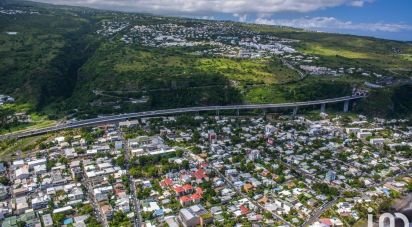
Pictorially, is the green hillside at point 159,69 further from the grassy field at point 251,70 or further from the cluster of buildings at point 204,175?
the cluster of buildings at point 204,175

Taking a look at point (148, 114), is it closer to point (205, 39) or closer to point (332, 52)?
point (205, 39)

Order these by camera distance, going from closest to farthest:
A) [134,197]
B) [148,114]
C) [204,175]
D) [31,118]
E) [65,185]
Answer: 1. [134,197]
2. [65,185]
3. [204,175]
4. [31,118]
5. [148,114]

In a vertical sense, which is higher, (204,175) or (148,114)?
(148,114)

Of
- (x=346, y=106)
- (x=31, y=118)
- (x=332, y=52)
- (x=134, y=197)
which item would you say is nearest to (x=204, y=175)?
(x=134, y=197)

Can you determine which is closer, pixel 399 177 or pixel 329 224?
pixel 329 224

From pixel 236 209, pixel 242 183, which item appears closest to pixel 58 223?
pixel 236 209

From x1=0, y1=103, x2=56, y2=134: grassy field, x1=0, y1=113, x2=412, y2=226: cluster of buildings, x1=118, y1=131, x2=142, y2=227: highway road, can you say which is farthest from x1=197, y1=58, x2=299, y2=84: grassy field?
x1=118, y1=131, x2=142, y2=227: highway road

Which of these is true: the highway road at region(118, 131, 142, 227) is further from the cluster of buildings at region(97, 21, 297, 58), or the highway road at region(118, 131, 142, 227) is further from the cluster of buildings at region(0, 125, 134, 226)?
the cluster of buildings at region(97, 21, 297, 58)

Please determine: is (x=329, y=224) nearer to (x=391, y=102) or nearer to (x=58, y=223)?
(x=58, y=223)

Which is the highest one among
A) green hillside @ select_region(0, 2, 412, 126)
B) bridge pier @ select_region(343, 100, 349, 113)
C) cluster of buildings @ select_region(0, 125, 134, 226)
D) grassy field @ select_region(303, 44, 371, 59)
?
grassy field @ select_region(303, 44, 371, 59)

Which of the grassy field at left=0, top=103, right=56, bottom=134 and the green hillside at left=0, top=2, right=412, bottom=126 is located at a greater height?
the green hillside at left=0, top=2, right=412, bottom=126

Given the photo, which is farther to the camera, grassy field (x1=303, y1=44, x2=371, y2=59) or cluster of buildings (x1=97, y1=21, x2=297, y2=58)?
grassy field (x1=303, y1=44, x2=371, y2=59)
